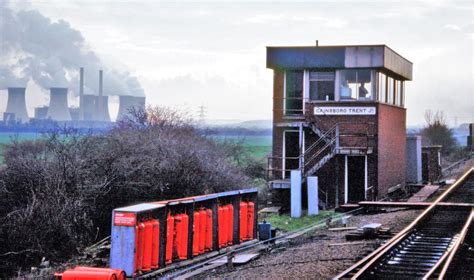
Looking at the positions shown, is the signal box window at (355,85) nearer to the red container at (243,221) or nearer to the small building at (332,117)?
the small building at (332,117)

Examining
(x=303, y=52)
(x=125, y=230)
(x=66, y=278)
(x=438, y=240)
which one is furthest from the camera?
(x=303, y=52)

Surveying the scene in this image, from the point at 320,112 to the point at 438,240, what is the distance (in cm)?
1382

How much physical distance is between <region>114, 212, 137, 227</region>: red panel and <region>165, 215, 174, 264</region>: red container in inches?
57.9

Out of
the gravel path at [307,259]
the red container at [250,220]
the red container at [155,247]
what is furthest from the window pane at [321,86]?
the red container at [155,247]

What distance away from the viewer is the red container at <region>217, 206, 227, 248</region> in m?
16.4

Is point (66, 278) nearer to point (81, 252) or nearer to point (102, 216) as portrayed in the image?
point (81, 252)

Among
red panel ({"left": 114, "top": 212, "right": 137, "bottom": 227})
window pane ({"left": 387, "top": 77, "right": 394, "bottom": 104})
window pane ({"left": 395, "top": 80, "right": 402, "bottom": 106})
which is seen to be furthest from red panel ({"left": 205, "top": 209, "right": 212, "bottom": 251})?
window pane ({"left": 395, "top": 80, "right": 402, "bottom": 106})

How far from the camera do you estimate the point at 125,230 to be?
12.8 m

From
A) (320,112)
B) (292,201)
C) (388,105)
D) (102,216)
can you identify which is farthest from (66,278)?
(388,105)

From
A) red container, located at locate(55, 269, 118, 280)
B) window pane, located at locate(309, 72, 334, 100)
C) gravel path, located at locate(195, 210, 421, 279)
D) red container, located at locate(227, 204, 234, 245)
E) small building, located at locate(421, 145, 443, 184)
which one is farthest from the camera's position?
small building, located at locate(421, 145, 443, 184)

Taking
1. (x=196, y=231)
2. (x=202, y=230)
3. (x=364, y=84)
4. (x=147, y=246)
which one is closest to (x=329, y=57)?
(x=364, y=84)

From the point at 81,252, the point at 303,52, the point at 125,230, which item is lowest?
the point at 81,252

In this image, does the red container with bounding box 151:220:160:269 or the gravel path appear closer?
the gravel path

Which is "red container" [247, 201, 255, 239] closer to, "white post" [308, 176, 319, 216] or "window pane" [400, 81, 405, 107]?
"white post" [308, 176, 319, 216]
